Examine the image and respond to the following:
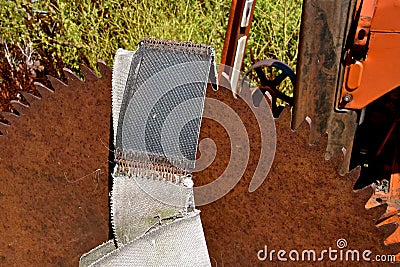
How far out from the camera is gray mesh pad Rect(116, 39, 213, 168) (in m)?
1.20

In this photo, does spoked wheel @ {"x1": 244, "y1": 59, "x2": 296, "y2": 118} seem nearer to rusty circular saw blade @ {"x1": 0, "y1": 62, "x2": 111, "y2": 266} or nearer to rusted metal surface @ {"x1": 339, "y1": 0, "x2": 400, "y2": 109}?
rusted metal surface @ {"x1": 339, "y1": 0, "x2": 400, "y2": 109}

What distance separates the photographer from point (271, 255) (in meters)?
1.22

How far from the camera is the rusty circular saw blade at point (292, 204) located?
1.16 meters

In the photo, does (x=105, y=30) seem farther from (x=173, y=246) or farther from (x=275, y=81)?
(x=173, y=246)

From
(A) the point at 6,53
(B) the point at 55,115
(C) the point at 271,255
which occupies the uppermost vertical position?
(B) the point at 55,115

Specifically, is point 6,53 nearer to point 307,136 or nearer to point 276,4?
point 276,4

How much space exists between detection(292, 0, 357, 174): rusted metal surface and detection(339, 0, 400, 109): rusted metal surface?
0.12ft

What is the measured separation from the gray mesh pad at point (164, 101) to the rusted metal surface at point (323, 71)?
1.14 feet

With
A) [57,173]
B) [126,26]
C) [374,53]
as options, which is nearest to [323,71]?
[374,53]

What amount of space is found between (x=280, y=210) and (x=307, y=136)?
179 millimetres

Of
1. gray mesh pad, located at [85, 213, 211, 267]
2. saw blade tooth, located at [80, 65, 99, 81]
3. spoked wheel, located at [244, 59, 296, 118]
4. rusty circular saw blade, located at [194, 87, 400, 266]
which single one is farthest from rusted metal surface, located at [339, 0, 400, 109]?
saw blade tooth, located at [80, 65, 99, 81]

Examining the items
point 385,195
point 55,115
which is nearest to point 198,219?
point 55,115

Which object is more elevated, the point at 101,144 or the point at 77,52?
the point at 101,144

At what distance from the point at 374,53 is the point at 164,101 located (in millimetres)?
573
